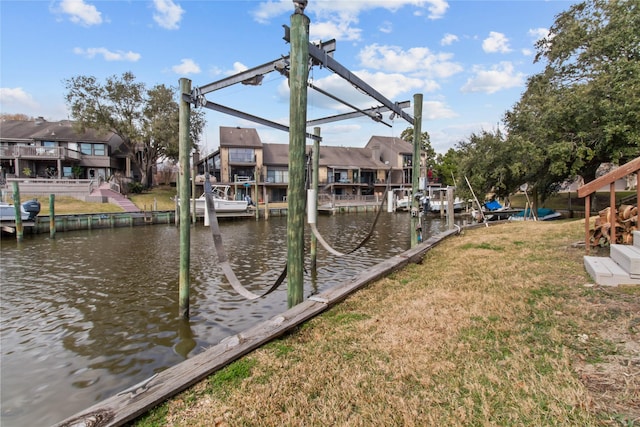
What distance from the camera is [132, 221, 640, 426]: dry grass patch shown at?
2.41 metres

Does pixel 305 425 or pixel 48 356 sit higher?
pixel 305 425

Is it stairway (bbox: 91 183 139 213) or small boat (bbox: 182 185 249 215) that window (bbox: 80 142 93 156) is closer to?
stairway (bbox: 91 183 139 213)

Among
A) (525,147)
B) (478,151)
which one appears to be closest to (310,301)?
(525,147)

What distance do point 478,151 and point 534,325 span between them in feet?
69.4

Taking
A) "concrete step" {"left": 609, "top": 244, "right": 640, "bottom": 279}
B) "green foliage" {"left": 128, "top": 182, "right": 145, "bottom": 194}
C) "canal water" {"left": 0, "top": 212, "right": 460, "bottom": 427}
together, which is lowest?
"canal water" {"left": 0, "top": 212, "right": 460, "bottom": 427}

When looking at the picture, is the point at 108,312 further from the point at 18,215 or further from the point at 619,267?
the point at 18,215

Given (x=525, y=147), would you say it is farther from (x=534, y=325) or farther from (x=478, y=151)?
(x=534, y=325)

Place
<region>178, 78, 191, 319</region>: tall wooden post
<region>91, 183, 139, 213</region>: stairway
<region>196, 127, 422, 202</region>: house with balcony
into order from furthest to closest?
<region>196, 127, 422, 202</region>: house with balcony → <region>91, 183, 139, 213</region>: stairway → <region>178, 78, 191, 319</region>: tall wooden post

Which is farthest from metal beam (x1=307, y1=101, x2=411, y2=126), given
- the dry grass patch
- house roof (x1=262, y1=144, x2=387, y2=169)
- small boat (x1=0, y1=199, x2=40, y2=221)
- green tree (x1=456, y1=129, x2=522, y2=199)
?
house roof (x1=262, y1=144, x2=387, y2=169)

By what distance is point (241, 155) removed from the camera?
1729 inches

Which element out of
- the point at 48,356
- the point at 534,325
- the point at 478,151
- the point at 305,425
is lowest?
the point at 48,356

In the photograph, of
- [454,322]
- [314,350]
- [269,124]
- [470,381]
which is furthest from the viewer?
[269,124]

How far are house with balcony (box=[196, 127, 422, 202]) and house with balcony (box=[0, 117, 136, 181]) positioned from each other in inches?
418

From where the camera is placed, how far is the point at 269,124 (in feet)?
27.1
